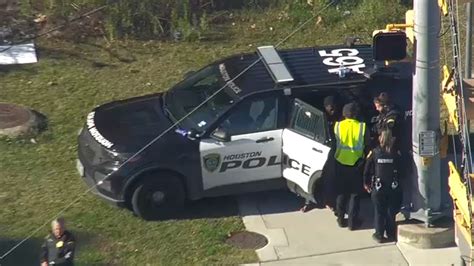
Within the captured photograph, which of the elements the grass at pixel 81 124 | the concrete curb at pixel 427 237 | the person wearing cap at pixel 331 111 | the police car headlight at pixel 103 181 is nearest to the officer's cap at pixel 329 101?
the person wearing cap at pixel 331 111

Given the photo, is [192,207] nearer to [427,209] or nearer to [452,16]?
[427,209]

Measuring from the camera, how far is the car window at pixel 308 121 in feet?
41.6

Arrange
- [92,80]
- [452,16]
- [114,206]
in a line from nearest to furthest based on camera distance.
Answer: [452,16] < [114,206] < [92,80]

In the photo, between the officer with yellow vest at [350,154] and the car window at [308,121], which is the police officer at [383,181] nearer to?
the officer with yellow vest at [350,154]

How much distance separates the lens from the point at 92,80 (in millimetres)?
17109

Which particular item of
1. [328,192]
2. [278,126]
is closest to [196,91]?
[278,126]

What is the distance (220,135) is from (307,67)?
58.7 inches

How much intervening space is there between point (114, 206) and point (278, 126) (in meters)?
2.18

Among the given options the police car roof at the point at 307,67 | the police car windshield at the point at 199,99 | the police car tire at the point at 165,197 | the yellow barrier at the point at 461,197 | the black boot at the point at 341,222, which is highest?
the police car roof at the point at 307,67

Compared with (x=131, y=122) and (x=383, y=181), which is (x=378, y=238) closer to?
(x=383, y=181)

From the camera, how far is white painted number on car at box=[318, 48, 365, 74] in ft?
44.2

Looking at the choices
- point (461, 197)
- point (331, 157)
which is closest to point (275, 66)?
point (331, 157)

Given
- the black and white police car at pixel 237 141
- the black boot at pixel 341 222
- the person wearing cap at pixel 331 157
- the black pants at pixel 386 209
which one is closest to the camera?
the black pants at pixel 386 209

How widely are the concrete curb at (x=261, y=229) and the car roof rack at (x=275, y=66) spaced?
1.59m
